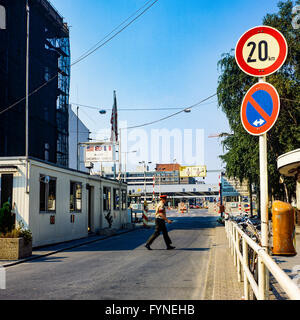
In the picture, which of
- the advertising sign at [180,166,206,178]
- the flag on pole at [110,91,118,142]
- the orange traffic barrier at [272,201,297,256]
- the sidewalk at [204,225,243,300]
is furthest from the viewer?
the advertising sign at [180,166,206,178]

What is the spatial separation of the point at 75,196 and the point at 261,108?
572 inches

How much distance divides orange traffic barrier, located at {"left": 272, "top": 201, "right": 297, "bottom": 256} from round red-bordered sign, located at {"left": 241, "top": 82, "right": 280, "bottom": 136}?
995 millimetres

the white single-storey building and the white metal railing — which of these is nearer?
the white metal railing

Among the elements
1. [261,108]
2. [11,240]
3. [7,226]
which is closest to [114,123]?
[7,226]

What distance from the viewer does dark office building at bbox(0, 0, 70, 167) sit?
30.4 m

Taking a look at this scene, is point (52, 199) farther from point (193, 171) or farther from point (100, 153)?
point (193, 171)

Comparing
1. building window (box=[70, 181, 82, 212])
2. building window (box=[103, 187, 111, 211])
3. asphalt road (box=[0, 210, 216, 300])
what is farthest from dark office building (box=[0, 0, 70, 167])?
asphalt road (box=[0, 210, 216, 300])

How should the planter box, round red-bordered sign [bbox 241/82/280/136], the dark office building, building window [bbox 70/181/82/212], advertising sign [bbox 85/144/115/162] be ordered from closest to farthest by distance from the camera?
round red-bordered sign [bbox 241/82/280/136]
the planter box
building window [bbox 70/181/82/212]
advertising sign [bbox 85/144/115/162]
the dark office building

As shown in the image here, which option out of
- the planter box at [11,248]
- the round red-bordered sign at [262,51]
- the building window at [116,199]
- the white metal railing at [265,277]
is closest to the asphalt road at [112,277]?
the planter box at [11,248]

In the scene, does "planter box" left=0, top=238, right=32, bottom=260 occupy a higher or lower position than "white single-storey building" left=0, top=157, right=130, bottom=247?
lower

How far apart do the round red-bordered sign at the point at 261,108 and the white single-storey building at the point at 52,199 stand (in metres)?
10.3

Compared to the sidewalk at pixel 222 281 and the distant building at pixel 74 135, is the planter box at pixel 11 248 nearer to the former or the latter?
→ the sidewalk at pixel 222 281

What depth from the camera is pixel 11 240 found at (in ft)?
37.3

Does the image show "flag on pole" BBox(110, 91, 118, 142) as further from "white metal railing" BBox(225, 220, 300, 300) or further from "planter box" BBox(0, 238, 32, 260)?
"white metal railing" BBox(225, 220, 300, 300)
